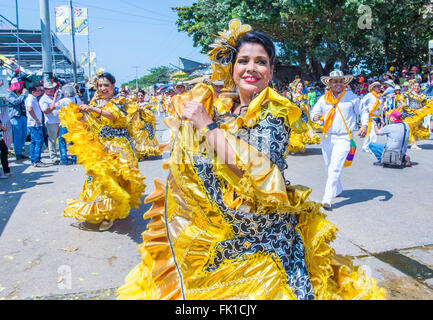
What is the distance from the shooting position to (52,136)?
9.33 metres

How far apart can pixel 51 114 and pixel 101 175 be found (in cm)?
580

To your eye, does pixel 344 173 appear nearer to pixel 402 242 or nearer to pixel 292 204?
pixel 402 242

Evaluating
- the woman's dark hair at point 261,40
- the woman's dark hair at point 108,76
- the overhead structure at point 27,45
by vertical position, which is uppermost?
the overhead structure at point 27,45

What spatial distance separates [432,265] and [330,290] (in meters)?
2.15

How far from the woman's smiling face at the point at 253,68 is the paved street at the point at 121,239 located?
532 mm

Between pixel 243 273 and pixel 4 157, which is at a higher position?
pixel 243 273

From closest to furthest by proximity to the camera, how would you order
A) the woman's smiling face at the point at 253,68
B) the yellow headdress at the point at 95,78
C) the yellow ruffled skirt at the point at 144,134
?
1. the woman's smiling face at the point at 253,68
2. the yellow headdress at the point at 95,78
3. the yellow ruffled skirt at the point at 144,134

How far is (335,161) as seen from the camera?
515 cm

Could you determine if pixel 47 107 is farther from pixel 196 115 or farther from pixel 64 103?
pixel 196 115

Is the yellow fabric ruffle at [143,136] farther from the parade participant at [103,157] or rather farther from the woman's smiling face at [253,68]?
the woman's smiling face at [253,68]

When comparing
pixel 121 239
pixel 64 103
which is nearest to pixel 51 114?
pixel 64 103

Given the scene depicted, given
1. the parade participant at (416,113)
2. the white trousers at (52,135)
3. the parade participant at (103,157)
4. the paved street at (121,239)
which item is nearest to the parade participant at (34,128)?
the white trousers at (52,135)

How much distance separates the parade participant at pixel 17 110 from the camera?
897 centimetres

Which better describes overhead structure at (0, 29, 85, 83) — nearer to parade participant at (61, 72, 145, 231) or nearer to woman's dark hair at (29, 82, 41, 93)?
woman's dark hair at (29, 82, 41, 93)
